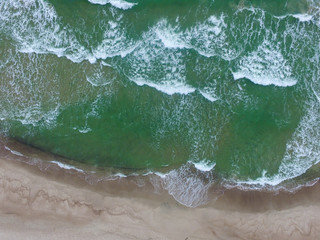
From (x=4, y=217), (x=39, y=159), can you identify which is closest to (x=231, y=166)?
(x=39, y=159)

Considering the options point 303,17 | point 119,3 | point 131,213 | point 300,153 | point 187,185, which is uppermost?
point 303,17

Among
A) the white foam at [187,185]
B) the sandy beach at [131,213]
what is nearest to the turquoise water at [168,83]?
the white foam at [187,185]

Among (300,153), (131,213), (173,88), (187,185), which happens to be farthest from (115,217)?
(300,153)

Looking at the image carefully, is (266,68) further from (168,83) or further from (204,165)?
(204,165)

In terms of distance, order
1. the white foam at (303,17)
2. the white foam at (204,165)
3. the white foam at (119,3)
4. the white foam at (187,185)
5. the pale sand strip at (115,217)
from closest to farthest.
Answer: the pale sand strip at (115,217)
the white foam at (187,185)
the white foam at (303,17)
the white foam at (204,165)
the white foam at (119,3)

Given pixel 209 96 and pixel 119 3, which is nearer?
pixel 209 96

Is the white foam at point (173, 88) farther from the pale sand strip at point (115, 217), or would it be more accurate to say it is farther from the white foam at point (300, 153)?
the pale sand strip at point (115, 217)

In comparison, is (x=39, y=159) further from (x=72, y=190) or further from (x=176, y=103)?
(x=176, y=103)
